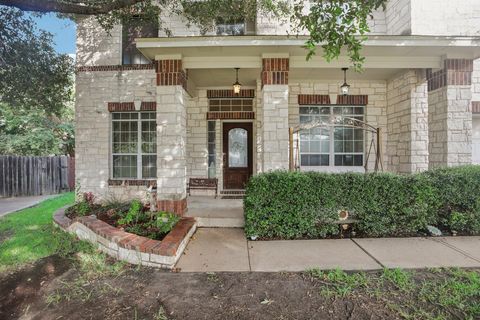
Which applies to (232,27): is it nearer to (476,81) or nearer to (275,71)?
(275,71)

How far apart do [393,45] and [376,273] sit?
14.3 ft

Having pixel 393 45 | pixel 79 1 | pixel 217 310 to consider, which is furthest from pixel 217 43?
pixel 217 310

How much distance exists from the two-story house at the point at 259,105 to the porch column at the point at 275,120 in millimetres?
20

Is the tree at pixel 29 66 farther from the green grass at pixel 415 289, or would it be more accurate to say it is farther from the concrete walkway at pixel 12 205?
the green grass at pixel 415 289

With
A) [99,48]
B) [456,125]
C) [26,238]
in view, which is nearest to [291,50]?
[456,125]

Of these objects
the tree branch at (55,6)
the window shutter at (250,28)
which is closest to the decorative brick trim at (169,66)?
the tree branch at (55,6)

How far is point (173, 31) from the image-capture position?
7500 mm

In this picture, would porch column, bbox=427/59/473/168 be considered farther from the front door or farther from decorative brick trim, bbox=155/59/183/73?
decorative brick trim, bbox=155/59/183/73

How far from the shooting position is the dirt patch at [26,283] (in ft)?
9.11

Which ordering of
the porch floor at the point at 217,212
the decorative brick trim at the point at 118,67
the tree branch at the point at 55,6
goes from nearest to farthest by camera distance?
the tree branch at the point at 55,6 → the porch floor at the point at 217,212 → the decorative brick trim at the point at 118,67

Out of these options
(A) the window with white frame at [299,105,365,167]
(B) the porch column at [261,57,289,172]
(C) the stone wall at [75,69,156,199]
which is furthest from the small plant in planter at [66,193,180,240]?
(A) the window with white frame at [299,105,365,167]

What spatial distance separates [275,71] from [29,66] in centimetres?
583

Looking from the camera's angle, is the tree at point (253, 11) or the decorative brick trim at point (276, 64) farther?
the decorative brick trim at point (276, 64)

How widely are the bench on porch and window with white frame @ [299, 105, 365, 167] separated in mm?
2622
